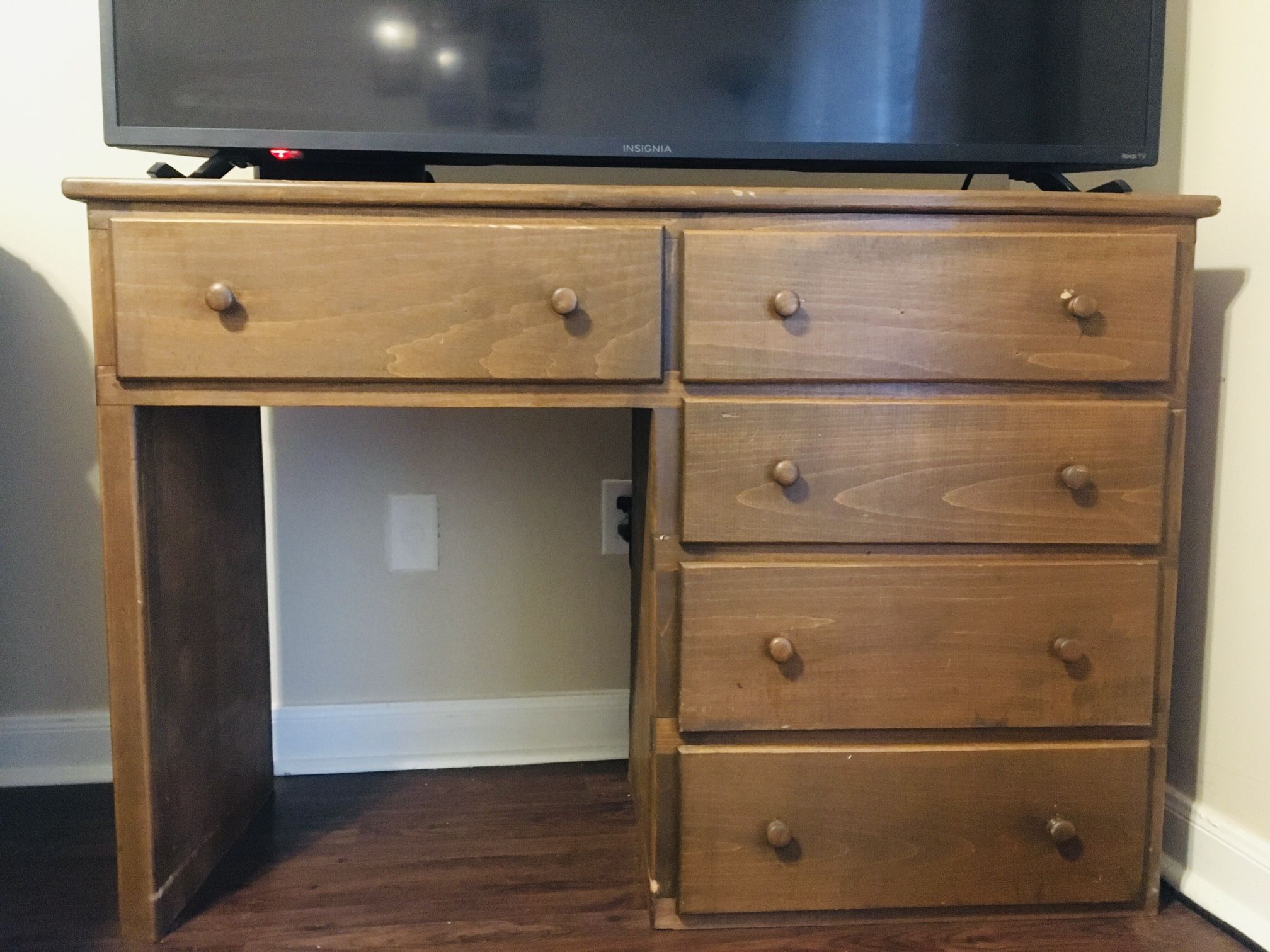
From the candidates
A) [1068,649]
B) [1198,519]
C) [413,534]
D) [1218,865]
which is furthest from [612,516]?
[1218,865]

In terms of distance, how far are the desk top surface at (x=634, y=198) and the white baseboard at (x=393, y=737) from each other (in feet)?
2.69

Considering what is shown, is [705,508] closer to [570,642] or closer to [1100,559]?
[1100,559]

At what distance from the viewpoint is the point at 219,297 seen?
891 millimetres

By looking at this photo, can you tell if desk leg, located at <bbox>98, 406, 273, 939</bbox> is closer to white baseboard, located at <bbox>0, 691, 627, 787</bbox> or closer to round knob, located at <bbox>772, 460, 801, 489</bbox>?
white baseboard, located at <bbox>0, 691, 627, 787</bbox>

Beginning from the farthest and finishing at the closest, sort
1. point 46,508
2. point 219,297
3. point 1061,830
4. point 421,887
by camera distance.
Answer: point 46,508, point 421,887, point 1061,830, point 219,297

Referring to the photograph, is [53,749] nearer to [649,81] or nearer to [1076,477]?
[649,81]

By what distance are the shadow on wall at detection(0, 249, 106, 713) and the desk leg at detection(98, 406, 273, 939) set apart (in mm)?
304

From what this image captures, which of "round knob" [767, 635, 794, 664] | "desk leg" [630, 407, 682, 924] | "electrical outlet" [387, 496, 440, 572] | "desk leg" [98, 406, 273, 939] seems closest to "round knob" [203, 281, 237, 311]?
"desk leg" [98, 406, 273, 939]

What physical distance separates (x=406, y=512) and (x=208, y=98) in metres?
0.63

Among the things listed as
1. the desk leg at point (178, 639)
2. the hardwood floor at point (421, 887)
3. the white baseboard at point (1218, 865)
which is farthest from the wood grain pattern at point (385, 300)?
the white baseboard at point (1218, 865)

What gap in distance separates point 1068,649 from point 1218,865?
35cm

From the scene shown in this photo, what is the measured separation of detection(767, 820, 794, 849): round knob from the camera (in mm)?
977

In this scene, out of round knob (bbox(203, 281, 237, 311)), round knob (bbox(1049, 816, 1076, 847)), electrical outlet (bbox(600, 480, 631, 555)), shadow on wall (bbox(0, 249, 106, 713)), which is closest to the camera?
round knob (bbox(203, 281, 237, 311))

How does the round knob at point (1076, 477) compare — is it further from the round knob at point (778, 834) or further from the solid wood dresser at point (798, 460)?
the round knob at point (778, 834)
